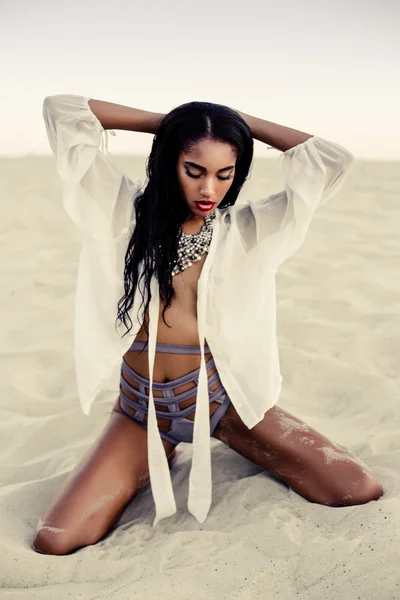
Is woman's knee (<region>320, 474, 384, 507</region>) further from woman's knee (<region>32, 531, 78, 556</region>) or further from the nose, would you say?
the nose

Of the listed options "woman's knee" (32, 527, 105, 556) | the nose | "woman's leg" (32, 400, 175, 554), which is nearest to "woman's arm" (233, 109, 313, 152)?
the nose

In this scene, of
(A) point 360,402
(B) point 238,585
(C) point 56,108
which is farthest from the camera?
(A) point 360,402

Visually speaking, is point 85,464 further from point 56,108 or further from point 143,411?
point 56,108

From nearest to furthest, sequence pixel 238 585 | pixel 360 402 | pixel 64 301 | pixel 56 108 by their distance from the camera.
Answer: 1. pixel 238 585
2. pixel 56 108
3. pixel 360 402
4. pixel 64 301

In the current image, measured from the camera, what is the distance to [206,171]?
234 cm

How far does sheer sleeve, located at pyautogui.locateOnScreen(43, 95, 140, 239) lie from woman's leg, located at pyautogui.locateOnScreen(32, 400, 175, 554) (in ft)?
2.47

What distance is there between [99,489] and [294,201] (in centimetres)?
122

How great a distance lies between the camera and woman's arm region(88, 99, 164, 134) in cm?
248

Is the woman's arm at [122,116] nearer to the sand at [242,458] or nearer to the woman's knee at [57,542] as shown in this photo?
the sand at [242,458]

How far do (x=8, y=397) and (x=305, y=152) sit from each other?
6.55 ft

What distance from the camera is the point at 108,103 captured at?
2.51 m

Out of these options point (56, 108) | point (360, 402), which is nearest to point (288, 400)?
point (360, 402)

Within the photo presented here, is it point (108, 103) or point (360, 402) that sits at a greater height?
point (108, 103)

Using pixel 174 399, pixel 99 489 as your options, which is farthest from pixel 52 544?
pixel 174 399
